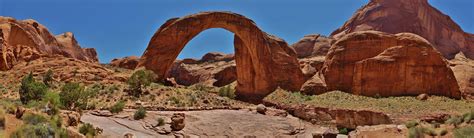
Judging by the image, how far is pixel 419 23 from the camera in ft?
231

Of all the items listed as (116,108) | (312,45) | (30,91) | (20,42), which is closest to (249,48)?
(116,108)

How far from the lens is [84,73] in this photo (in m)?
36.7

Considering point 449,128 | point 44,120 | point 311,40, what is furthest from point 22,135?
point 311,40

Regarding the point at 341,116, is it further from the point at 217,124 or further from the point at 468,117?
the point at 468,117

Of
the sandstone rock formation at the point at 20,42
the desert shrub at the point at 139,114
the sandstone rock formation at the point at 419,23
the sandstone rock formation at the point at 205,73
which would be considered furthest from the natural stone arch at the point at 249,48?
the sandstone rock formation at the point at 419,23

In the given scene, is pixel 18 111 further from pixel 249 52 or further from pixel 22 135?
pixel 249 52

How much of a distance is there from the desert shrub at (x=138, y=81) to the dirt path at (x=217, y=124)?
14.4 ft

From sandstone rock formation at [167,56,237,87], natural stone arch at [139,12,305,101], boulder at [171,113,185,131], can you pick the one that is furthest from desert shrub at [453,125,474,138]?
sandstone rock formation at [167,56,237,87]

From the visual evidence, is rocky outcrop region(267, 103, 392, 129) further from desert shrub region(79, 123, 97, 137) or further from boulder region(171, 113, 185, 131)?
desert shrub region(79, 123, 97, 137)

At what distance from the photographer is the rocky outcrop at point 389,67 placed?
38.2 metres

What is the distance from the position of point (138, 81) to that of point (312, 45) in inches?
1519

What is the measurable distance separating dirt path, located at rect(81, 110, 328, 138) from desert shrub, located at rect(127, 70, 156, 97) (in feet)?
14.4

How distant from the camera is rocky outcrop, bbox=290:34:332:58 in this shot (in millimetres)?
66244

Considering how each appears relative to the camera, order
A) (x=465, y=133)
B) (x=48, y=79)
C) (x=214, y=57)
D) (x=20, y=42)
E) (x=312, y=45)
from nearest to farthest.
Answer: (x=465, y=133) → (x=48, y=79) → (x=20, y=42) → (x=312, y=45) → (x=214, y=57)
